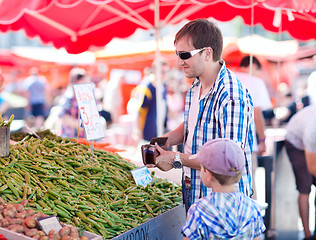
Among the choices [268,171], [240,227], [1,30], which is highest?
[1,30]

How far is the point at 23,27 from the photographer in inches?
279

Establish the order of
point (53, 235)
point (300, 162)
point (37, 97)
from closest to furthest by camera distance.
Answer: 1. point (53, 235)
2. point (300, 162)
3. point (37, 97)

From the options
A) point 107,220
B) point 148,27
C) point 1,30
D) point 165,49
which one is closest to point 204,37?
point 107,220

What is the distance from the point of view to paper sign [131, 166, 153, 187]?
3609 millimetres

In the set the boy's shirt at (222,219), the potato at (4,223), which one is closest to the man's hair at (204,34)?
the boy's shirt at (222,219)

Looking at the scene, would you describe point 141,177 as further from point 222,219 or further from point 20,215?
point 222,219

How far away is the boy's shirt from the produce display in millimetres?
855

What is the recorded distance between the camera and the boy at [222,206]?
82.0 inches

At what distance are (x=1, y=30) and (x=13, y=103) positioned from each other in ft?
34.1

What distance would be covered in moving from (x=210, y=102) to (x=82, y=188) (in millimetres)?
1302

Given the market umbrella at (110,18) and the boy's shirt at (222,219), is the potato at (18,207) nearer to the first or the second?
the boy's shirt at (222,219)

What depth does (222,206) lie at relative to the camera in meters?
2.12

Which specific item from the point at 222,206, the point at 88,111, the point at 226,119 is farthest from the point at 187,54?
the point at 88,111

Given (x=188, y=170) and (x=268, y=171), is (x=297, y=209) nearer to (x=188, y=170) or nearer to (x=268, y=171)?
(x=268, y=171)
